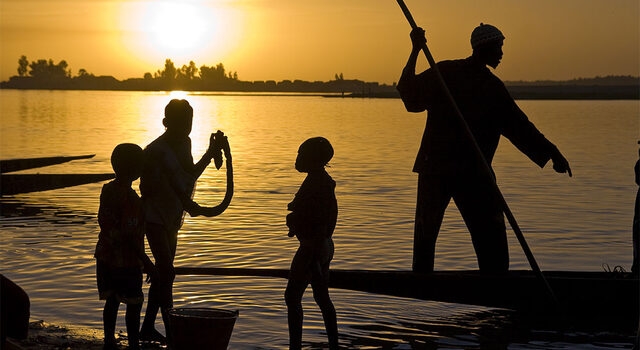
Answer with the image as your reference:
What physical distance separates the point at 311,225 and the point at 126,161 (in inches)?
48.5

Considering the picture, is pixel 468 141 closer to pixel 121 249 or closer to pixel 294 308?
pixel 294 308

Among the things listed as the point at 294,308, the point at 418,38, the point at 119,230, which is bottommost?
the point at 294,308

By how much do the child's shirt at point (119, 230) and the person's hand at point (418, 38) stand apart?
2327 mm

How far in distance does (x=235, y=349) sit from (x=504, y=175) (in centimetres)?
1949

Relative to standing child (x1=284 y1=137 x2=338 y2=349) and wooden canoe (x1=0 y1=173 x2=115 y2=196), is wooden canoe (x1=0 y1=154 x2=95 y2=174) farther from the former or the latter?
standing child (x1=284 y1=137 x2=338 y2=349)

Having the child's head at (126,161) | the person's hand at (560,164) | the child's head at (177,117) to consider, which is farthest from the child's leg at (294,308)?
the person's hand at (560,164)

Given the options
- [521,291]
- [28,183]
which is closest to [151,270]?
[521,291]

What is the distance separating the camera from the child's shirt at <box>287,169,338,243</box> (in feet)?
22.2

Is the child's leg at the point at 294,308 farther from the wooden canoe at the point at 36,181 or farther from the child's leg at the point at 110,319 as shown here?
the wooden canoe at the point at 36,181

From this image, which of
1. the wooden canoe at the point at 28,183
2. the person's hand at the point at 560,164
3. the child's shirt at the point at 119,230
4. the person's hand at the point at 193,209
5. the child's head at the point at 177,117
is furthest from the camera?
the wooden canoe at the point at 28,183

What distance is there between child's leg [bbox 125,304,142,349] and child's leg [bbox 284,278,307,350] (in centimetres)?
94

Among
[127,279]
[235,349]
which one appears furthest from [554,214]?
[127,279]

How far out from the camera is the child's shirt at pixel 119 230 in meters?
6.67

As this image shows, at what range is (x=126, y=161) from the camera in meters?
6.75
